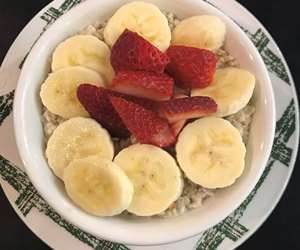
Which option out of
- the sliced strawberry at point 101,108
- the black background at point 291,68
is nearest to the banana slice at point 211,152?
the sliced strawberry at point 101,108

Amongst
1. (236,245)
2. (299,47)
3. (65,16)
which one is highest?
(65,16)

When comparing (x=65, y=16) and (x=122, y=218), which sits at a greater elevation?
(x=65, y=16)

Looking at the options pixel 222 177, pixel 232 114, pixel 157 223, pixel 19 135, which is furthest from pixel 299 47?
pixel 19 135

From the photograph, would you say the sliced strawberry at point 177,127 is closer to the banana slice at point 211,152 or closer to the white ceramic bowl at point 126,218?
the banana slice at point 211,152

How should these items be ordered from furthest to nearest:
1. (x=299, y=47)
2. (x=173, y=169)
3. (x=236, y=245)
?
(x=299, y=47), (x=236, y=245), (x=173, y=169)

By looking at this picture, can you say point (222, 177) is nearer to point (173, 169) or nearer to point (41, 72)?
point (173, 169)

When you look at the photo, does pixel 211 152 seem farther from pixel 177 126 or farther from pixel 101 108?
pixel 101 108
